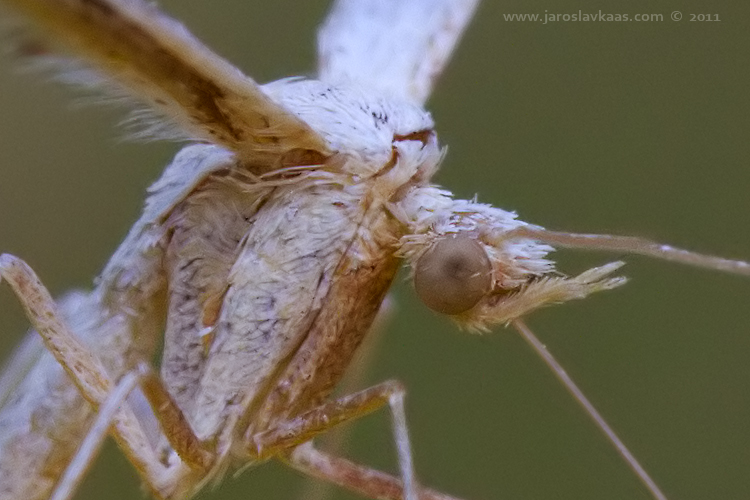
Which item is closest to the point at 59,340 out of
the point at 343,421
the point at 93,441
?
the point at 93,441

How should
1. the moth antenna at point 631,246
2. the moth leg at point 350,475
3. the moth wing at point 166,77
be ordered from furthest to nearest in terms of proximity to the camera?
1. the moth leg at point 350,475
2. the moth antenna at point 631,246
3. the moth wing at point 166,77

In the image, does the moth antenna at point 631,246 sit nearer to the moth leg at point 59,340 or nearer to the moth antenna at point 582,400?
the moth antenna at point 582,400

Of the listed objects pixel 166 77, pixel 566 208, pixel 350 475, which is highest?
pixel 166 77

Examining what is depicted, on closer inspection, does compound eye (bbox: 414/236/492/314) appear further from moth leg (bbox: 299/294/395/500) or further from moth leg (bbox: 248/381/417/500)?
moth leg (bbox: 299/294/395/500)

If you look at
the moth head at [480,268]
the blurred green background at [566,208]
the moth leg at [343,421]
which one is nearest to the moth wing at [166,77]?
the moth head at [480,268]

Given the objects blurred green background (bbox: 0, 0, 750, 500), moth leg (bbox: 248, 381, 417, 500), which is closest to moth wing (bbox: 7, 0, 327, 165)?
moth leg (bbox: 248, 381, 417, 500)

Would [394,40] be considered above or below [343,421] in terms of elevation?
above

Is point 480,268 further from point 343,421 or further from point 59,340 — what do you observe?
point 59,340
